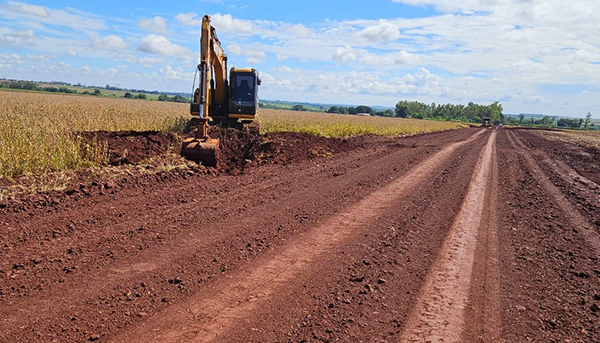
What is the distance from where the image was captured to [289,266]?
17.0 ft

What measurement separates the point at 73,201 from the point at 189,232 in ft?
8.20

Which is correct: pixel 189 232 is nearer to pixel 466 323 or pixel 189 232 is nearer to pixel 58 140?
pixel 466 323

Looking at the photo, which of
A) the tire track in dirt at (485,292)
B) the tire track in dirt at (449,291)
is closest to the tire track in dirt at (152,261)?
the tire track in dirt at (449,291)

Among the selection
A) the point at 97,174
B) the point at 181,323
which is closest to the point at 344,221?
the point at 181,323

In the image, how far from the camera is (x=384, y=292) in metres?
4.64

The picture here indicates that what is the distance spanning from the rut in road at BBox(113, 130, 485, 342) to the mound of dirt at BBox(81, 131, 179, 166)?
5.96 meters

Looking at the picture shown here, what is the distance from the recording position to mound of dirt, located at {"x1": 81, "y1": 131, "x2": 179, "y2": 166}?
34.9 feet

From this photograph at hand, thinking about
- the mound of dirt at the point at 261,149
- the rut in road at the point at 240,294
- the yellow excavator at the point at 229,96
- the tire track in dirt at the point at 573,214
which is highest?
the yellow excavator at the point at 229,96

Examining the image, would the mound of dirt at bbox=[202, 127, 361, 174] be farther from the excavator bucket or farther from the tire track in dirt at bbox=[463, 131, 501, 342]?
the tire track in dirt at bbox=[463, 131, 501, 342]

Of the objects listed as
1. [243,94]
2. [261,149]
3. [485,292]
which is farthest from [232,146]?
[485,292]

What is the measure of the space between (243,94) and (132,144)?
6754 mm

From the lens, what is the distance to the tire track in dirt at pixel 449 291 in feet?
12.8

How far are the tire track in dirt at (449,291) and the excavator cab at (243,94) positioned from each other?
11.3 metres

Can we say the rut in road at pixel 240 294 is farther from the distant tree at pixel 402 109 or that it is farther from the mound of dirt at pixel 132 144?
the distant tree at pixel 402 109
